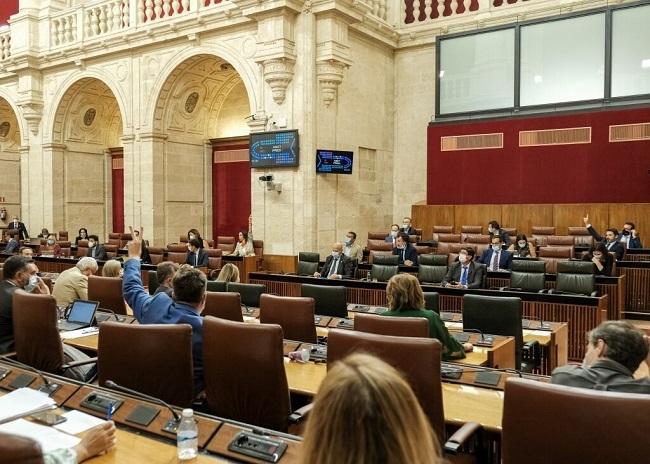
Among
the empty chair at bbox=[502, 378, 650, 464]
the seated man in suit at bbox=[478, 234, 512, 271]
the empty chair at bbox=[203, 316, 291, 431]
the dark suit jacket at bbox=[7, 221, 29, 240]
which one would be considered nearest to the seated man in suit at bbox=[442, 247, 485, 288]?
the seated man in suit at bbox=[478, 234, 512, 271]

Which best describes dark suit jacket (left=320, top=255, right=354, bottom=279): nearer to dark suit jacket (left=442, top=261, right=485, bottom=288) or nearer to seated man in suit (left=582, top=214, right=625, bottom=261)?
dark suit jacket (left=442, top=261, right=485, bottom=288)

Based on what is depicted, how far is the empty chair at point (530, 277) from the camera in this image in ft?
21.4

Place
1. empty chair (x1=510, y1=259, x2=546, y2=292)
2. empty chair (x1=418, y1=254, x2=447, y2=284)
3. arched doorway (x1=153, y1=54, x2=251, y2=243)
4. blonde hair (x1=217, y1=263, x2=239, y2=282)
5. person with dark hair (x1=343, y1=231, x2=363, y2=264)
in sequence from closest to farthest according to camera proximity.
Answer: blonde hair (x1=217, y1=263, x2=239, y2=282) < empty chair (x1=510, y1=259, x2=546, y2=292) < empty chair (x1=418, y1=254, x2=447, y2=284) < person with dark hair (x1=343, y1=231, x2=363, y2=264) < arched doorway (x1=153, y1=54, x2=251, y2=243)

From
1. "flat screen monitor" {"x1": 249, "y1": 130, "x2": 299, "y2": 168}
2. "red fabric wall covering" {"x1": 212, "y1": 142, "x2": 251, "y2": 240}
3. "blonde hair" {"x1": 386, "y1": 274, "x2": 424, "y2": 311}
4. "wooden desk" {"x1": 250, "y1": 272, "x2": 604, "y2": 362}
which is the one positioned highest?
"flat screen monitor" {"x1": 249, "y1": 130, "x2": 299, "y2": 168}

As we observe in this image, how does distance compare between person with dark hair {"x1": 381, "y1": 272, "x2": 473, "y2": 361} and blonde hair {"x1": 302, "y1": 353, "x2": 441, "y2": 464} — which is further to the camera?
person with dark hair {"x1": 381, "y1": 272, "x2": 473, "y2": 361}

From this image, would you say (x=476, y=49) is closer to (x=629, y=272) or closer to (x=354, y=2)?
(x=354, y=2)

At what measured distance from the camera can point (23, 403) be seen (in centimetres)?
233

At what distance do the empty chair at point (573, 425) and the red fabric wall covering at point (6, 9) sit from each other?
19268 mm

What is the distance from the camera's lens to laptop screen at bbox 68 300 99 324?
4.53 meters

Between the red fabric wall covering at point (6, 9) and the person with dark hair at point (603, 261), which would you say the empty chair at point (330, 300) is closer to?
the person with dark hair at point (603, 261)

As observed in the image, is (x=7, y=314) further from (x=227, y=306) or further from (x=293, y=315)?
(x=293, y=315)

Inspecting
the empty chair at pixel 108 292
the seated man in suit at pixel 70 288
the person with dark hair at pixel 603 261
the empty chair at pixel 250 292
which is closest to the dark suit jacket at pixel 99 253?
the seated man in suit at pixel 70 288

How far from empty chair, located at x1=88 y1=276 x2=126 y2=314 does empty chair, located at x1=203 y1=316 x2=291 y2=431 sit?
8.98 feet

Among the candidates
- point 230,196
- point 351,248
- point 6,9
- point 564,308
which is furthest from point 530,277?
point 6,9
